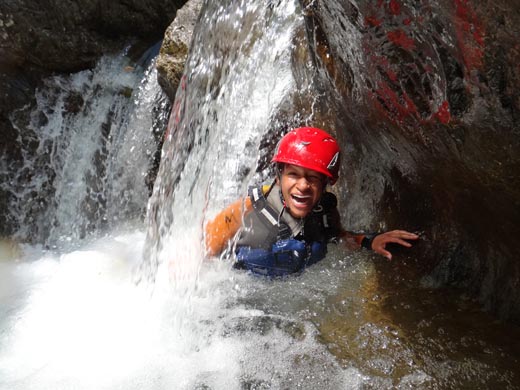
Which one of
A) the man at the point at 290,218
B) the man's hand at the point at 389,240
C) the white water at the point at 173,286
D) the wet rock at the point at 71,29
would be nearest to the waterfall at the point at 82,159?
the white water at the point at 173,286

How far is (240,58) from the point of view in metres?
4.01

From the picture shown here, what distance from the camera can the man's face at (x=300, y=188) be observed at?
3373mm

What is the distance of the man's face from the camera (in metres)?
3.37

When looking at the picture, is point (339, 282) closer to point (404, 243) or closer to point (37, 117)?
point (404, 243)

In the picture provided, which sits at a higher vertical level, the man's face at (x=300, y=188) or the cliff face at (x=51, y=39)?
the cliff face at (x=51, y=39)

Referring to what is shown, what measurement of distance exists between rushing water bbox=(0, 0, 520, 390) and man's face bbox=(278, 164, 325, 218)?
1.75 ft

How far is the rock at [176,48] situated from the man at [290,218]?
2.03 meters

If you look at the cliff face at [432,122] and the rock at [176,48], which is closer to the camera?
the cliff face at [432,122]

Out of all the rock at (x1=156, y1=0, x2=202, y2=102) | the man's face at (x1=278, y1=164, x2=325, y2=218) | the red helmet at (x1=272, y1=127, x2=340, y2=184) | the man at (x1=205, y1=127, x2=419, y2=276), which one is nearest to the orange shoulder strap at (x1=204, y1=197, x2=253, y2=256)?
the man at (x1=205, y1=127, x2=419, y2=276)

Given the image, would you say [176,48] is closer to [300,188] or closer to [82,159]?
[82,159]

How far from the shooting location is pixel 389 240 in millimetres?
3545

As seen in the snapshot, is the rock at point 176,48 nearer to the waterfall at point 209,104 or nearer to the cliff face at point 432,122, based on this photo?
the waterfall at point 209,104

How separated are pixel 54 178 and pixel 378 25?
463cm

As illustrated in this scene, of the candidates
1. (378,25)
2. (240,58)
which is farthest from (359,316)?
(240,58)
